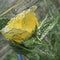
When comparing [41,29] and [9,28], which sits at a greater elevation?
[9,28]

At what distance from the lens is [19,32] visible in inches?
28.6

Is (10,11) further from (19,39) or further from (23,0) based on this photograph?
(19,39)

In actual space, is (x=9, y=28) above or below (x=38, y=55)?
above

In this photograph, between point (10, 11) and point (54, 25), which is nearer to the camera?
point (54, 25)

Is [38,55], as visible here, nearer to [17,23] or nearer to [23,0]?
[17,23]

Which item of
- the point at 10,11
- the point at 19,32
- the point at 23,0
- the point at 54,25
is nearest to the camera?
the point at 19,32

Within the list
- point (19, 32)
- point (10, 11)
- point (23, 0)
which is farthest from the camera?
point (23, 0)

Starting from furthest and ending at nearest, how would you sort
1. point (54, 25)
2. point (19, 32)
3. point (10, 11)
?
1. point (10, 11)
2. point (54, 25)
3. point (19, 32)

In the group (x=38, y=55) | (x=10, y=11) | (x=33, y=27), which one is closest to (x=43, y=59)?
(x=38, y=55)

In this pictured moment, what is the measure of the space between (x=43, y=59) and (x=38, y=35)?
0.10m

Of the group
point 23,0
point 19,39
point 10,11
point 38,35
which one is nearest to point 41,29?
point 38,35

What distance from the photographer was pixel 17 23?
760 mm

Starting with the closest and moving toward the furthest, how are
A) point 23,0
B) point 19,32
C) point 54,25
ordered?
1. point 19,32
2. point 54,25
3. point 23,0

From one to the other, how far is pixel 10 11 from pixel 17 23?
0.58 meters
